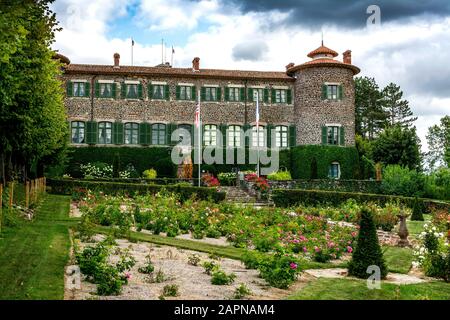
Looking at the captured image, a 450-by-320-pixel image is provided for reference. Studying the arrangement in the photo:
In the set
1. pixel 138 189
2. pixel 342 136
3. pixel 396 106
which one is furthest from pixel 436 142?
pixel 138 189

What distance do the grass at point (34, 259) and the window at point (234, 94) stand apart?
23.8 meters

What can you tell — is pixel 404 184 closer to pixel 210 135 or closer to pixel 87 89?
pixel 210 135

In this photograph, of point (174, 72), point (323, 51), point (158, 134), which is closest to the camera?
point (158, 134)

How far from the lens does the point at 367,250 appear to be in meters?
9.03

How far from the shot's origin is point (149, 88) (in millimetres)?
36344

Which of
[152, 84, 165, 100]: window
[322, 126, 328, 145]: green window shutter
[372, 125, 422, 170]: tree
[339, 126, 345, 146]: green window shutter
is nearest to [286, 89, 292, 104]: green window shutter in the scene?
[322, 126, 328, 145]: green window shutter

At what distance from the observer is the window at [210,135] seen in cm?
3647

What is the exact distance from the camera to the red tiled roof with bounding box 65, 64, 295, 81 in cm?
3531

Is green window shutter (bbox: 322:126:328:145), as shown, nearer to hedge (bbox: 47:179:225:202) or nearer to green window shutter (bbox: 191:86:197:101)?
green window shutter (bbox: 191:86:197:101)

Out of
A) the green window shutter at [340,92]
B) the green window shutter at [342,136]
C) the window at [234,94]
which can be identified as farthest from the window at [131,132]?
the green window shutter at [340,92]

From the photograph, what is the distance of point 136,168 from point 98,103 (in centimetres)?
528

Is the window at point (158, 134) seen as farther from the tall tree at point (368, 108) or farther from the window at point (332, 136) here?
the tall tree at point (368, 108)

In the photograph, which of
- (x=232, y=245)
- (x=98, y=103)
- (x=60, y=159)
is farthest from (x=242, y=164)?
(x=232, y=245)

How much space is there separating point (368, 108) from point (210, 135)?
29.0 m
